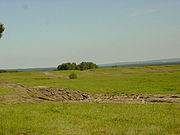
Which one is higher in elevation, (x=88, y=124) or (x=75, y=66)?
(x=75, y=66)

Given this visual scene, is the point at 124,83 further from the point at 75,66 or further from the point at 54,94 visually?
the point at 75,66

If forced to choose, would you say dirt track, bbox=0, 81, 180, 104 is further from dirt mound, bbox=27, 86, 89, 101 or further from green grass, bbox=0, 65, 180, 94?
green grass, bbox=0, 65, 180, 94

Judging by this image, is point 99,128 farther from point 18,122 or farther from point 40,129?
point 18,122

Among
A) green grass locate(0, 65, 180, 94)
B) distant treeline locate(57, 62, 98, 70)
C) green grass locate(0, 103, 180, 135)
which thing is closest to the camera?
green grass locate(0, 103, 180, 135)

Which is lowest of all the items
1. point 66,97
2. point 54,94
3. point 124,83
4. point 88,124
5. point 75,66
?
point 124,83

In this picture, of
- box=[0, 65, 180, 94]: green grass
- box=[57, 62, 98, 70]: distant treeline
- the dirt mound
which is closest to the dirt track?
the dirt mound

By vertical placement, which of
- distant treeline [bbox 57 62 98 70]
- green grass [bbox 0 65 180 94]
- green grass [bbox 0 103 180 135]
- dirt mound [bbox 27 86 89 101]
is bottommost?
green grass [bbox 0 65 180 94]

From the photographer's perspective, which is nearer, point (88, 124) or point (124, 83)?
point (88, 124)

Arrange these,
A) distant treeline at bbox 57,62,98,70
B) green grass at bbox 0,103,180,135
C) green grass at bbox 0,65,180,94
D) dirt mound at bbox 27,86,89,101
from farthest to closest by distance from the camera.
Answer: distant treeline at bbox 57,62,98,70 → green grass at bbox 0,65,180,94 → dirt mound at bbox 27,86,89,101 → green grass at bbox 0,103,180,135

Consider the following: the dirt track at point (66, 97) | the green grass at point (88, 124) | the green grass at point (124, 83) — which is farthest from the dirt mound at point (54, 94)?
the green grass at point (88, 124)

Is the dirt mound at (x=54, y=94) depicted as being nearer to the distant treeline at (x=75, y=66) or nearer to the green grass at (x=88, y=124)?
the green grass at (x=88, y=124)

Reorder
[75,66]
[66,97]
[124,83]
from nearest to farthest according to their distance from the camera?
[66,97] → [124,83] → [75,66]

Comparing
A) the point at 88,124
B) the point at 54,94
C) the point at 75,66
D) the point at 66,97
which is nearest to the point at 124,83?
the point at 66,97

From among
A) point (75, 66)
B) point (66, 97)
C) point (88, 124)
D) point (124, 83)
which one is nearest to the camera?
point (88, 124)
